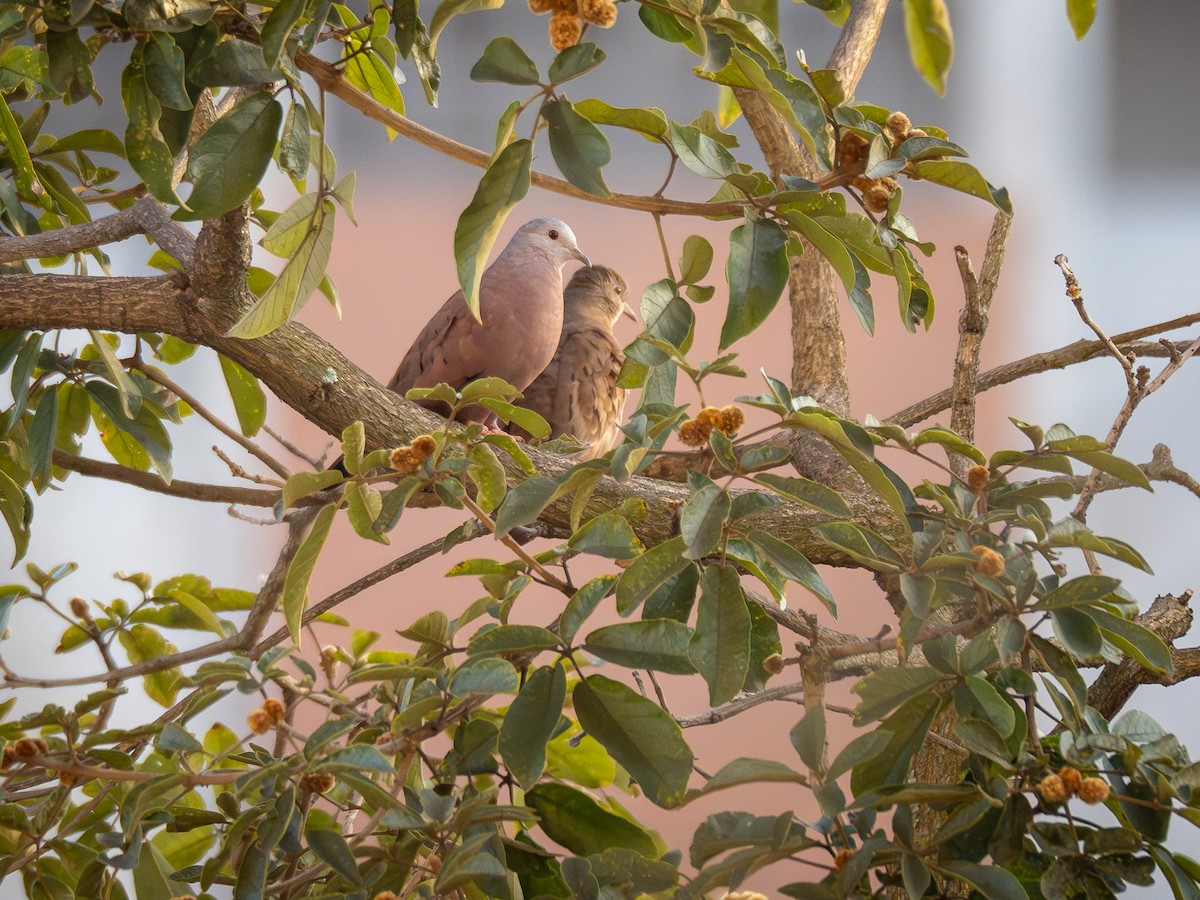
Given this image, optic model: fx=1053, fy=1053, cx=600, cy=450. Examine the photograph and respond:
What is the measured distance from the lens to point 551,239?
1748 mm

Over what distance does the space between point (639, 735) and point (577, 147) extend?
37 centimetres

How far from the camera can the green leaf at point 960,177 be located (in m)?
0.70

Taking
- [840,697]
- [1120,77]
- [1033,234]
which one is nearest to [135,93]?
[840,697]

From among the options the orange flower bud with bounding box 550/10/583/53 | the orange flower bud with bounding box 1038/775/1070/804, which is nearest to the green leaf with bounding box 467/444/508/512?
the orange flower bud with bounding box 550/10/583/53

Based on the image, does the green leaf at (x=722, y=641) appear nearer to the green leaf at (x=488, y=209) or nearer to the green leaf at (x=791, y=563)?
the green leaf at (x=791, y=563)

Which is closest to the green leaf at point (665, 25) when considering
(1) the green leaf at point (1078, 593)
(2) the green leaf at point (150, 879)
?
(1) the green leaf at point (1078, 593)

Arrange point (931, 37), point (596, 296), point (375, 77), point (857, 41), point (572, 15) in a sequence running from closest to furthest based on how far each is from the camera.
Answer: point (931, 37) < point (572, 15) < point (375, 77) < point (857, 41) < point (596, 296)

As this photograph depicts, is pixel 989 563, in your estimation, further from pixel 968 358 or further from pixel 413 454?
pixel 968 358

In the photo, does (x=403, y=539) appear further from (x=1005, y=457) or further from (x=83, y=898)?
(x=1005, y=457)

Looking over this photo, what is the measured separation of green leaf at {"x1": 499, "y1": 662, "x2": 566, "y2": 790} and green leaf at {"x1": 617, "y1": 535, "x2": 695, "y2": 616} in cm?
7

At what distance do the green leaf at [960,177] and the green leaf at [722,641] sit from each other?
305mm

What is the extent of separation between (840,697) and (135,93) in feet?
7.24

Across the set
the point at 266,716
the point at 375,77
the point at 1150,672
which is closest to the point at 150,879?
the point at 266,716

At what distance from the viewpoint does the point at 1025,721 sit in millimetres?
771
